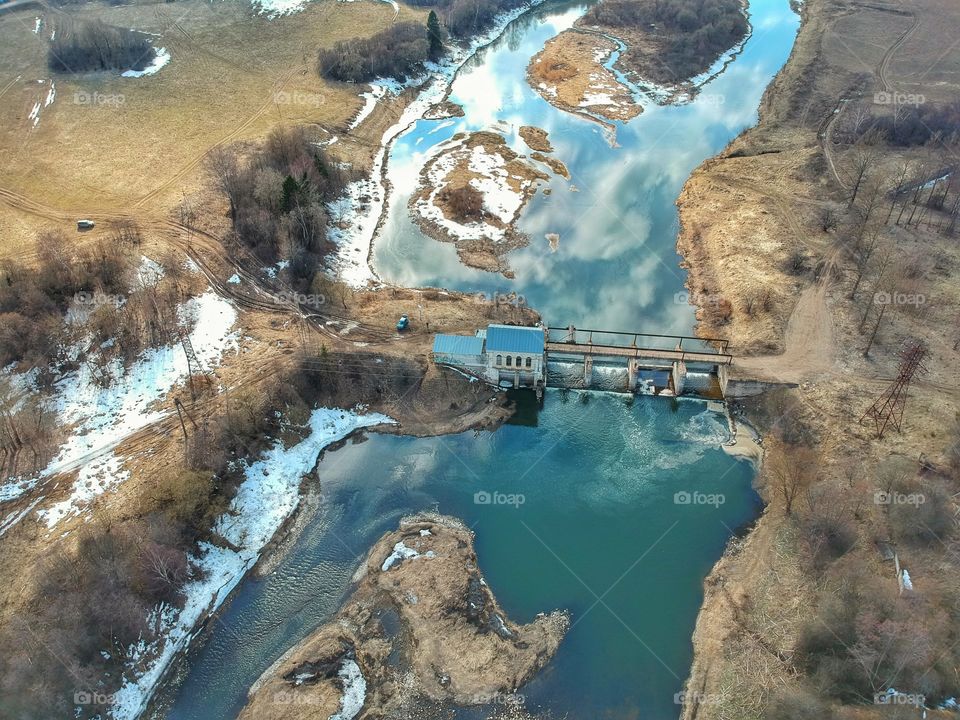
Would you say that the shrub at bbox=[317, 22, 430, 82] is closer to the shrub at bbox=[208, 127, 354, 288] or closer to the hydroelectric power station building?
the shrub at bbox=[208, 127, 354, 288]

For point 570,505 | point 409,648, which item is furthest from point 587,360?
point 409,648

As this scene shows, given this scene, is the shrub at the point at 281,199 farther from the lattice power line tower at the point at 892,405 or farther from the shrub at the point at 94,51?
the lattice power line tower at the point at 892,405

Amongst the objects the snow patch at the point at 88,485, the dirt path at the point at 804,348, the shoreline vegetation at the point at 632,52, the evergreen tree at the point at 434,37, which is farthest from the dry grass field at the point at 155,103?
the dirt path at the point at 804,348

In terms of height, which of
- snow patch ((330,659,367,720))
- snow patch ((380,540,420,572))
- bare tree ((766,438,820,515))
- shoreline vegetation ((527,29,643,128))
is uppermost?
shoreline vegetation ((527,29,643,128))

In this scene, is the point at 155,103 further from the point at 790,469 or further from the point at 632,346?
the point at 790,469

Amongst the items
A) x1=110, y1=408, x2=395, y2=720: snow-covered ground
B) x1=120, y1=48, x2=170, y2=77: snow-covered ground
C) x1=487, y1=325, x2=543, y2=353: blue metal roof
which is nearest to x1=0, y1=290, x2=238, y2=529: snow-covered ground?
x1=110, y1=408, x2=395, y2=720: snow-covered ground

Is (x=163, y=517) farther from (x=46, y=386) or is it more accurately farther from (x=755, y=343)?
(x=755, y=343)

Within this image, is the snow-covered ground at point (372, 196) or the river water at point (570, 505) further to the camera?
the snow-covered ground at point (372, 196)
